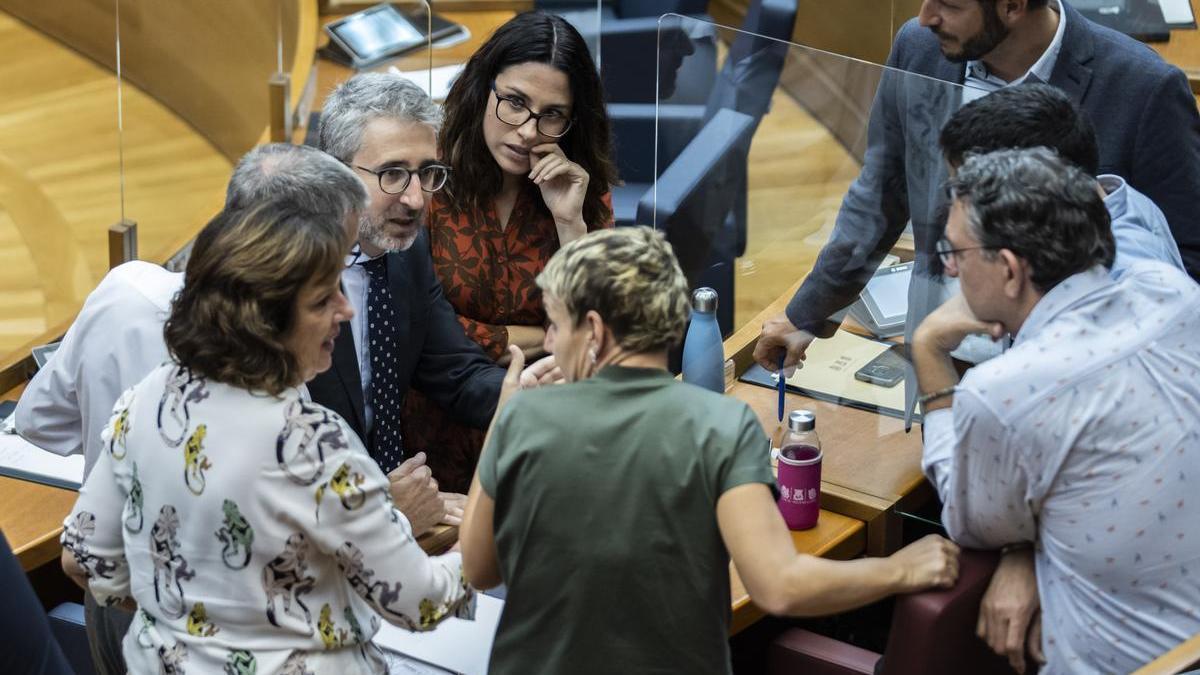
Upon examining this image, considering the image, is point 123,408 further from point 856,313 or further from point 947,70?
point 947,70

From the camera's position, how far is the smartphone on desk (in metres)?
2.76

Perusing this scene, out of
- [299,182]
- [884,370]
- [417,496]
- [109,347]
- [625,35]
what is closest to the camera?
[299,182]

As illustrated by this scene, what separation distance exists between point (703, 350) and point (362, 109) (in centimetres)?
73

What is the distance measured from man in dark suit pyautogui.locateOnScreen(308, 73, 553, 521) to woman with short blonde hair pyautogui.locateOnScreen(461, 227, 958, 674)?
0.64 metres

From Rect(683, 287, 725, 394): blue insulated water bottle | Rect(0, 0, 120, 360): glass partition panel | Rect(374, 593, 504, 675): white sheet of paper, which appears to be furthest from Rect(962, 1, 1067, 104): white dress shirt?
Rect(0, 0, 120, 360): glass partition panel

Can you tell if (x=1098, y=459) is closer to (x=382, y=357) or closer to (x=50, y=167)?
(x=382, y=357)

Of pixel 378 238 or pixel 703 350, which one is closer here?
pixel 378 238

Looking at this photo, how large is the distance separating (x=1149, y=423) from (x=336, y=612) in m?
1.07

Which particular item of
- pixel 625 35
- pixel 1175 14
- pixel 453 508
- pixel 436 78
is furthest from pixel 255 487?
pixel 1175 14

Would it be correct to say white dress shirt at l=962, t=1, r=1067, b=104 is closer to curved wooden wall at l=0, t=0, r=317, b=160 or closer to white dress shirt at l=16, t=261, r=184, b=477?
white dress shirt at l=16, t=261, r=184, b=477

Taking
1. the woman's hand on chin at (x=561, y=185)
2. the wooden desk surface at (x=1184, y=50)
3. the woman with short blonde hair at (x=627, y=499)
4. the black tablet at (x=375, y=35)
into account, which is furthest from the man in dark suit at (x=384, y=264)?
the wooden desk surface at (x=1184, y=50)

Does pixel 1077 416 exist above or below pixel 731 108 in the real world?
below

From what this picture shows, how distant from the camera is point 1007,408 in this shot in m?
2.00

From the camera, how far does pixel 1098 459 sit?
2.02 metres
